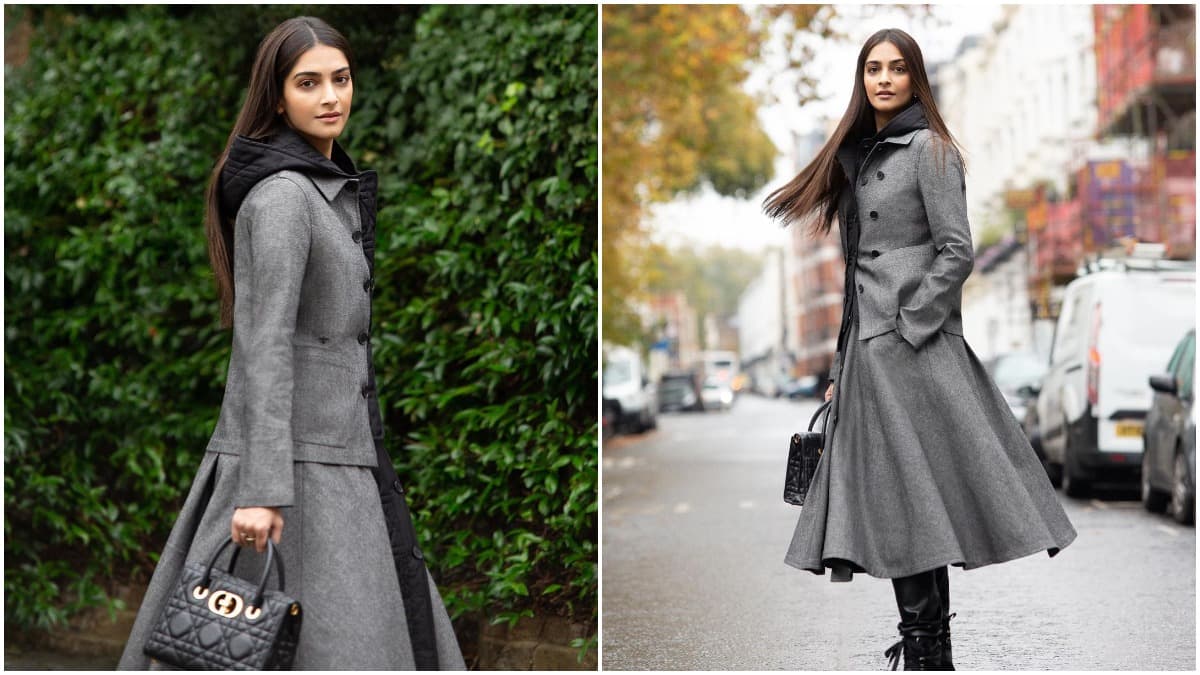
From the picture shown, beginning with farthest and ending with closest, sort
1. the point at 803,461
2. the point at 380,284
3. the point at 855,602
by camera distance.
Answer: the point at 855,602 < the point at 380,284 < the point at 803,461

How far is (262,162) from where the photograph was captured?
390cm

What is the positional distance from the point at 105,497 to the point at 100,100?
1825 millimetres

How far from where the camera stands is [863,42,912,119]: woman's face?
188 inches

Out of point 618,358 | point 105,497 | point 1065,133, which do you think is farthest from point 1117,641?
point 1065,133

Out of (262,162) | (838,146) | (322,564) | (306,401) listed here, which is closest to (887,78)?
(838,146)

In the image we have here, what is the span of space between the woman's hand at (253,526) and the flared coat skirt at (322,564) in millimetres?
98

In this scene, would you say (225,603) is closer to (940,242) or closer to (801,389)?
(940,242)

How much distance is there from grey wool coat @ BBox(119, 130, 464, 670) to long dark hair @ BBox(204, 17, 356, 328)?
0.06 metres

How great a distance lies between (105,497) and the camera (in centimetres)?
737

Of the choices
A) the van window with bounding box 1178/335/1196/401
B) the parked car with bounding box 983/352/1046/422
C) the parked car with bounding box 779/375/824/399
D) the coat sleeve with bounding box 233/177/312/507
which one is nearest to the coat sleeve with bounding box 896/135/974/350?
the coat sleeve with bounding box 233/177/312/507

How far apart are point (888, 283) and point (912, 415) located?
0.38 m

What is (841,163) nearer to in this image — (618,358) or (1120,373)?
(1120,373)

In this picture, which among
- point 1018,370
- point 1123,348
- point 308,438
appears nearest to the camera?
point 308,438

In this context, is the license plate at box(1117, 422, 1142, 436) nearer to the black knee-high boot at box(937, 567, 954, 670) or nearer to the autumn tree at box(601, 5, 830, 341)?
the autumn tree at box(601, 5, 830, 341)
